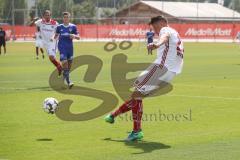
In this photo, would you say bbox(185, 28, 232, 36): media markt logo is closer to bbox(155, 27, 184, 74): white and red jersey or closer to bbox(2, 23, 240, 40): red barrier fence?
bbox(2, 23, 240, 40): red barrier fence

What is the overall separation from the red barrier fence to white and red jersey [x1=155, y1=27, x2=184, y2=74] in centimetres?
6397

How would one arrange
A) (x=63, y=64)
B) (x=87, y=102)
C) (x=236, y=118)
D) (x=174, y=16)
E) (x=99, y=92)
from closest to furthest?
1. (x=236, y=118)
2. (x=87, y=102)
3. (x=99, y=92)
4. (x=63, y=64)
5. (x=174, y=16)

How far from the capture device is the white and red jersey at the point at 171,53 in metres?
11.9

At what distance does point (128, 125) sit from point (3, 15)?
222 ft

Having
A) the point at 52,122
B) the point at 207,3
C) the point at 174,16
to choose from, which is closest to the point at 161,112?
the point at 52,122

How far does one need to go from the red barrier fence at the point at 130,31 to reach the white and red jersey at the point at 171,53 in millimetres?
63973

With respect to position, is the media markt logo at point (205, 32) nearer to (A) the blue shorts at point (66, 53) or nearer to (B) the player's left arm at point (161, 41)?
(A) the blue shorts at point (66, 53)

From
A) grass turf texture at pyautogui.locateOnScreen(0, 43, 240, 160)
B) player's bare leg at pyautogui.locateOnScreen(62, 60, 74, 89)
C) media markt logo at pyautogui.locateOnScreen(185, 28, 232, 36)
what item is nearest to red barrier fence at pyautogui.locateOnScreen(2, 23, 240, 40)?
media markt logo at pyautogui.locateOnScreen(185, 28, 232, 36)

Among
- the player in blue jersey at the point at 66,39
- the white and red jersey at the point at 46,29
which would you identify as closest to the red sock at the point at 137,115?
the player in blue jersey at the point at 66,39

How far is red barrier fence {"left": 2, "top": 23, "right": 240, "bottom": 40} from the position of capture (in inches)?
3034

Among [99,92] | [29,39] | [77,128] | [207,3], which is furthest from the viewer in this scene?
[207,3]

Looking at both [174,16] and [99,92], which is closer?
[99,92]

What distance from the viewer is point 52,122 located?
46.3 feet

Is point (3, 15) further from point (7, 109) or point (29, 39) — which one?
point (7, 109)
